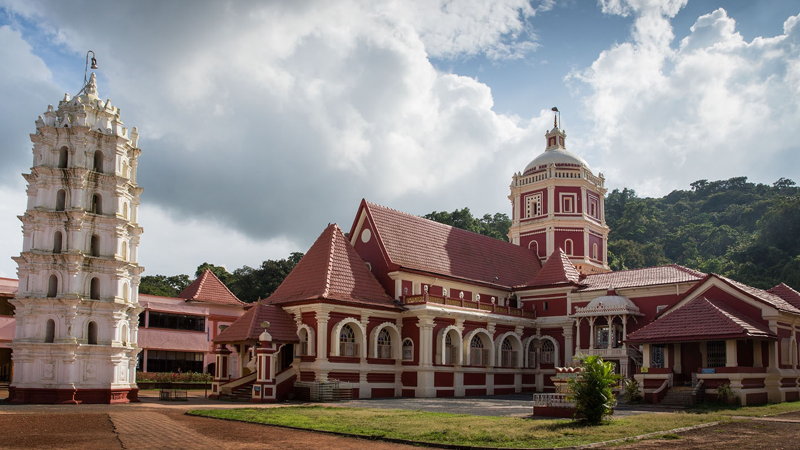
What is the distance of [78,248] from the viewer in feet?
87.9

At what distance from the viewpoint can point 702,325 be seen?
2678cm

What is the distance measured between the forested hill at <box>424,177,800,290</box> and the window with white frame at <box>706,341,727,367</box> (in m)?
32.7

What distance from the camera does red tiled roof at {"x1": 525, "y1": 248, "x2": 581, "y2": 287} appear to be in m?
38.5

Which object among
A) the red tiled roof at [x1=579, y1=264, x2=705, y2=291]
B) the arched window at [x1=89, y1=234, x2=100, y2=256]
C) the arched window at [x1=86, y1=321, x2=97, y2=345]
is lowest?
the arched window at [x1=86, y1=321, x2=97, y2=345]

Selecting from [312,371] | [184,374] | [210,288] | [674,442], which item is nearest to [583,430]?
[674,442]

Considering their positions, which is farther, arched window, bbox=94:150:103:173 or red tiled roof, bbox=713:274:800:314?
arched window, bbox=94:150:103:173

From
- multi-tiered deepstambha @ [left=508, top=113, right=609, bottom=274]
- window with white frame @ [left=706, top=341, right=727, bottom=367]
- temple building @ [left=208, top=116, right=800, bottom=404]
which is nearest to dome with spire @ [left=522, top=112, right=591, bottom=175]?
multi-tiered deepstambha @ [left=508, top=113, right=609, bottom=274]

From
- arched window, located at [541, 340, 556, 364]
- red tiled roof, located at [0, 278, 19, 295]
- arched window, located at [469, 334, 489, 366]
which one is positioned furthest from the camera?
arched window, located at [541, 340, 556, 364]

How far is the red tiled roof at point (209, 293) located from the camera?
1730 inches

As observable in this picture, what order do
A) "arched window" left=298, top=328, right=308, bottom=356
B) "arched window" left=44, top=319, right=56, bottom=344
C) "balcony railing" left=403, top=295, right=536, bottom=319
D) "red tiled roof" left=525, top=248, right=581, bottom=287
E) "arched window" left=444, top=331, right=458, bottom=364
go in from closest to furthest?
"arched window" left=44, top=319, right=56, bottom=344, "arched window" left=298, top=328, right=308, bottom=356, "balcony railing" left=403, top=295, right=536, bottom=319, "arched window" left=444, top=331, right=458, bottom=364, "red tiled roof" left=525, top=248, right=581, bottom=287

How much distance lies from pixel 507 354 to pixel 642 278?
8008 mm

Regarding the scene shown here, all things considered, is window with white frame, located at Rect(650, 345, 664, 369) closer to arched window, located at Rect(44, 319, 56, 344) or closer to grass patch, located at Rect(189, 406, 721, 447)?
grass patch, located at Rect(189, 406, 721, 447)

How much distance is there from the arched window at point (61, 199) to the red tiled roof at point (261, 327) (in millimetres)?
8067

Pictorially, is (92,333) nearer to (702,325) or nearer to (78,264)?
(78,264)
